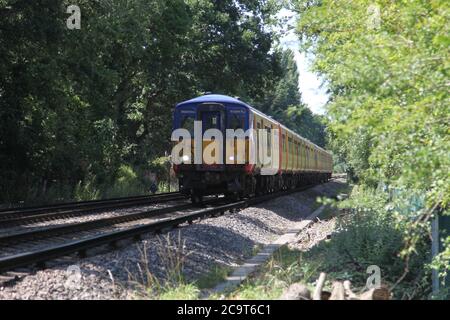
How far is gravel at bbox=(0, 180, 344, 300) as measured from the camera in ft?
21.7

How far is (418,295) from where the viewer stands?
27.5 feet

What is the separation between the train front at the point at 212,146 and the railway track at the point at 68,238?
1.97 m

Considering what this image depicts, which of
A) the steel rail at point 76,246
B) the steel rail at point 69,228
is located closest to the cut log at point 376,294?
the steel rail at point 76,246

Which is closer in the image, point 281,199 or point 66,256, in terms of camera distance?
point 66,256

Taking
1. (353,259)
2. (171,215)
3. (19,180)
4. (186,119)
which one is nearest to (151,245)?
(353,259)

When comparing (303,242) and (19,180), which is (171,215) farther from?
(19,180)

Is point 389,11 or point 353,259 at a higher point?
point 389,11

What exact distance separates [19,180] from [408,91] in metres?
16.7

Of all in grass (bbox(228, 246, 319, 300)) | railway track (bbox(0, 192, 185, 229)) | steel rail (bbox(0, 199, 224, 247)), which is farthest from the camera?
railway track (bbox(0, 192, 185, 229))

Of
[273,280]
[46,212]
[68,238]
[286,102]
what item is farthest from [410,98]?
[286,102]

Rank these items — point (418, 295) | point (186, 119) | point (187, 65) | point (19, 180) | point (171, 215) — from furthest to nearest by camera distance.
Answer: point (187, 65) < point (19, 180) < point (186, 119) < point (171, 215) < point (418, 295)

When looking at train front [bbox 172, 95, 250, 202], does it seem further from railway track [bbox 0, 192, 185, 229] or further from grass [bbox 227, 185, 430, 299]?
grass [bbox 227, 185, 430, 299]

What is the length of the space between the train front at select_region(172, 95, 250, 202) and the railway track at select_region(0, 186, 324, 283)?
6.48 feet

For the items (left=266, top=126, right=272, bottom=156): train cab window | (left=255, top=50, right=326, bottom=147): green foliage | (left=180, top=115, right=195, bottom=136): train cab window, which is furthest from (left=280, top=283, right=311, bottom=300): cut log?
(left=255, top=50, right=326, bottom=147): green foliage
